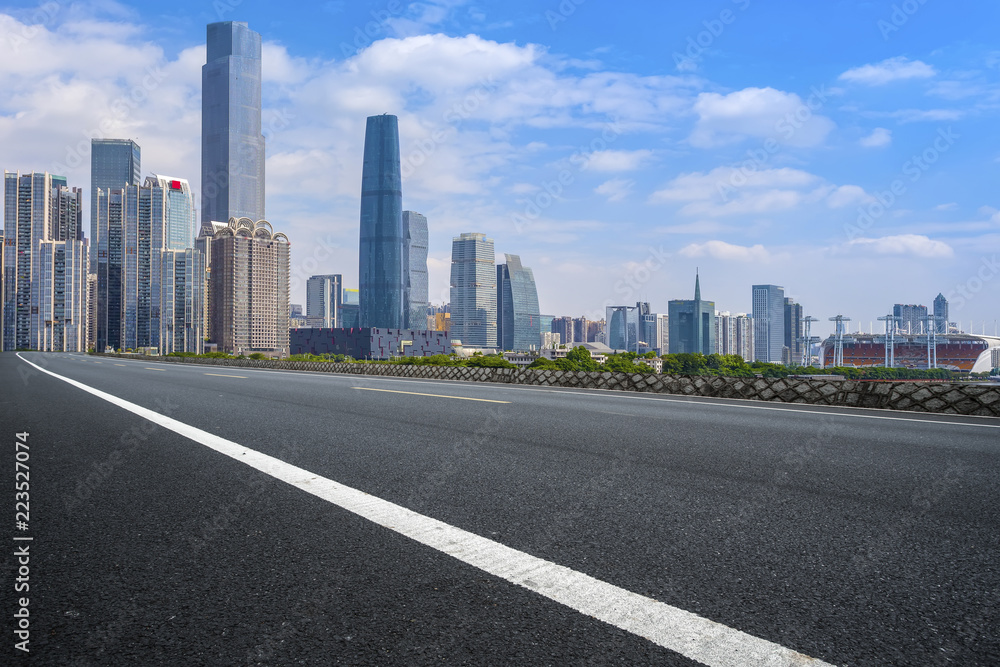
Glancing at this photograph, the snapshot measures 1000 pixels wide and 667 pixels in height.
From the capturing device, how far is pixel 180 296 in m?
166

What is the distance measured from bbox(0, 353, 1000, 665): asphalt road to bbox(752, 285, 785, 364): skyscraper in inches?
6879

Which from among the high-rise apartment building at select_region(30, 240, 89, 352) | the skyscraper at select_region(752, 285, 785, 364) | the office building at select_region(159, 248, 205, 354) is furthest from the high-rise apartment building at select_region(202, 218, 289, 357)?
the skyscraper at select_region(752, 285, 785, 364)

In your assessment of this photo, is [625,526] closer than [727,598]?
No

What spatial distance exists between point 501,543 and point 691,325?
156 metres

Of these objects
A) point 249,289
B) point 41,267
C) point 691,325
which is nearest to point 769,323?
point 691,325

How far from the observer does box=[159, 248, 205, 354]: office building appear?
161250mm

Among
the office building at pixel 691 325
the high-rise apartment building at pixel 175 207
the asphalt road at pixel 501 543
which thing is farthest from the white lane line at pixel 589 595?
the high-rise apartment building at pixel 175 207

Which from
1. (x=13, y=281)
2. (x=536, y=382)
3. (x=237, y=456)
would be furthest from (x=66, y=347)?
(x=237, y=456)

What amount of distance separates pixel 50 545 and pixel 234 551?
1022mm

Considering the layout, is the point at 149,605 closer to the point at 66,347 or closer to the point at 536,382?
the point at 536,382

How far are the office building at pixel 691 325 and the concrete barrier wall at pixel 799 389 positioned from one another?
131968 millimetres

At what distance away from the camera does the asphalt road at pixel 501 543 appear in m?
2.17

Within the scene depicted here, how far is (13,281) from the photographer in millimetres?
151875

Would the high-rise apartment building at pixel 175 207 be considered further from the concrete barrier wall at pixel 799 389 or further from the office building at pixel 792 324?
the concrete barrier wall at pixel 799 389
